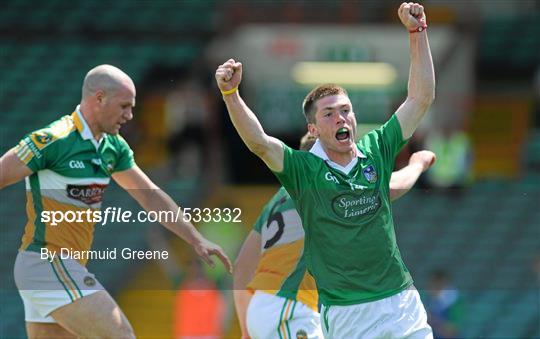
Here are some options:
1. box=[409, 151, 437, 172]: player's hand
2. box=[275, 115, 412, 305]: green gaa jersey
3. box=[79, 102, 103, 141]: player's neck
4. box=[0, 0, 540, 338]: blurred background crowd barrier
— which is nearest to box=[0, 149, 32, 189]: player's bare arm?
box=[79, 102, 103, 141]: player's neck

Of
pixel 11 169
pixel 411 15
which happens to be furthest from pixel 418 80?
pixel 11 169

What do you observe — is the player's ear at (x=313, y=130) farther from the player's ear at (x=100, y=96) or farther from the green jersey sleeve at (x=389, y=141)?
the player's ear at (x=100, y=96)

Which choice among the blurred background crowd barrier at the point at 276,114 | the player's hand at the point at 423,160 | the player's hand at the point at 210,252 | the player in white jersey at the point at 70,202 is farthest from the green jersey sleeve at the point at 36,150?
the blurred background crowd barrier at the point at 276,114

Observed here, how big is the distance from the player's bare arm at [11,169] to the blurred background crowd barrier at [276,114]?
6589 mm

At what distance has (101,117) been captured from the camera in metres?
7.33

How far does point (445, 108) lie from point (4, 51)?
7.75 meters

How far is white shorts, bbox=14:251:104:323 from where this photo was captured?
7.16 meters

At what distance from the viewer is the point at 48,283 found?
7199 mm

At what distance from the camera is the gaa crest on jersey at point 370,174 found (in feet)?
21.6

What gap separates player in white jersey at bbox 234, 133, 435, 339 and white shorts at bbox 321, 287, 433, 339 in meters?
0.95

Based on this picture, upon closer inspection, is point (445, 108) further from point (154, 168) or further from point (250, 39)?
point (154, 168)

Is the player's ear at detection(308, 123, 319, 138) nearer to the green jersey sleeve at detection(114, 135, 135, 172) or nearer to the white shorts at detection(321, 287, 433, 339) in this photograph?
the white shorts at detection(321, 287, 433, 339)

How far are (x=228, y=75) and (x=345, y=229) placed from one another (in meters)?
1.06

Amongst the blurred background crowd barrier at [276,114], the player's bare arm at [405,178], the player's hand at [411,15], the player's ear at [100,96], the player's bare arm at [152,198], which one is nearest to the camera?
the player's hand at [411,15]
